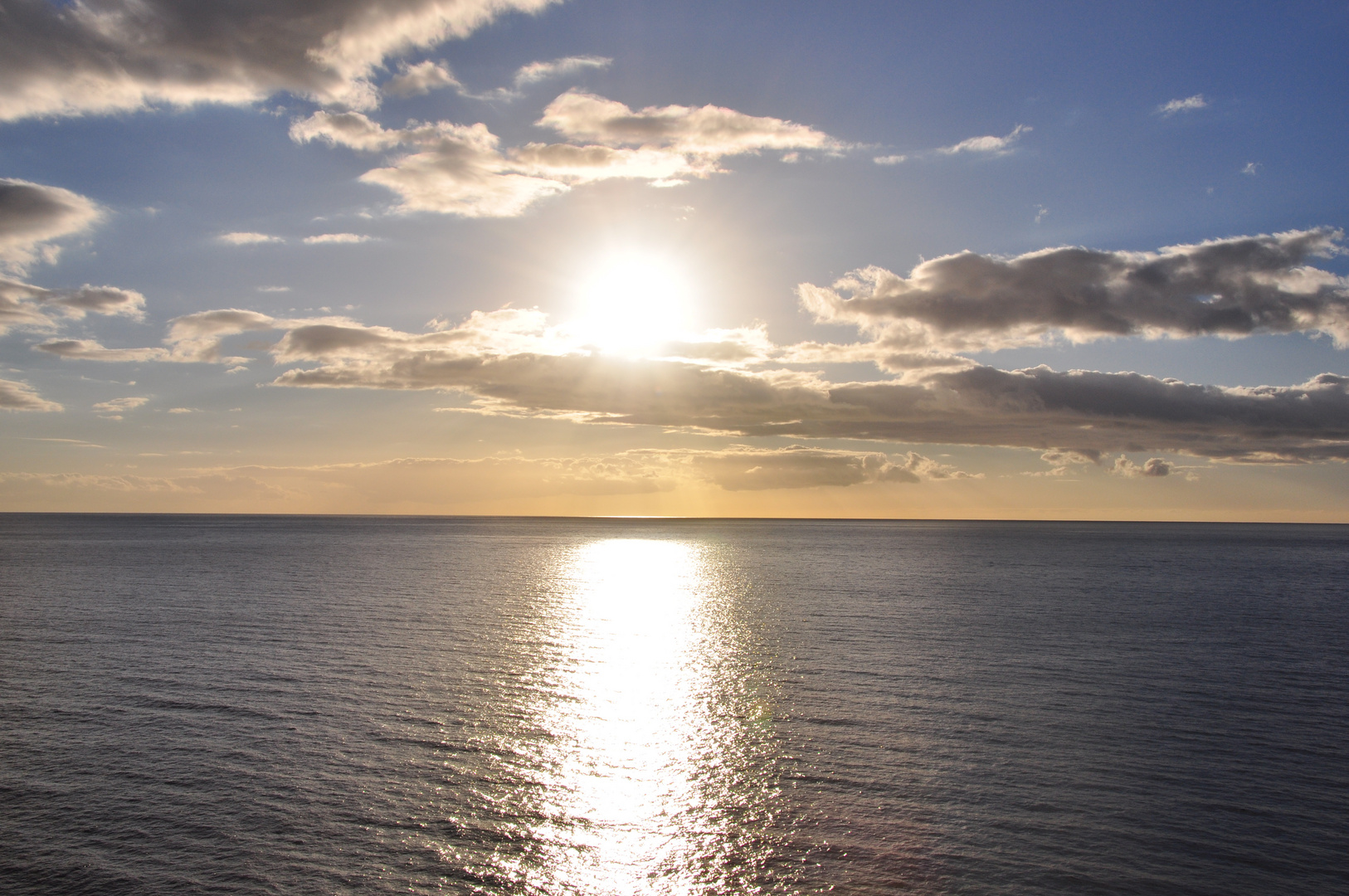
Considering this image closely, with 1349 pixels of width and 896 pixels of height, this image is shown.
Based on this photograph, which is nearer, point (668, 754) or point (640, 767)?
point (640, 767)

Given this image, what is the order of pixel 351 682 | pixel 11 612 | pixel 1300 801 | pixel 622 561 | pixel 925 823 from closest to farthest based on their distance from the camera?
1. pixel 925 823
2. pixel 1300 801
3. pixel 351 682
4. pixel 11 612
5. pixel 622 561

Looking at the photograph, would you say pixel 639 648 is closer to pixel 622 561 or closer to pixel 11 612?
pixel 11 612

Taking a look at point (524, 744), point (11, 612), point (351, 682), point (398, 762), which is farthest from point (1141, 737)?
point (11, 612)

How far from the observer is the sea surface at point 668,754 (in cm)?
2327

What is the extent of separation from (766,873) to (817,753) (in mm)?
10416

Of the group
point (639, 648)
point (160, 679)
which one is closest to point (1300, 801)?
point (639, 648)

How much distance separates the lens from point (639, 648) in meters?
59.6

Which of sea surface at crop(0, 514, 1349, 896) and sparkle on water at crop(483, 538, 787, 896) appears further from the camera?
sparkle on water at crop(483, 538, 787, 896)

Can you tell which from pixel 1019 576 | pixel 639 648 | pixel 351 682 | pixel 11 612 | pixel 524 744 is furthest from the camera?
pixel 1019 576

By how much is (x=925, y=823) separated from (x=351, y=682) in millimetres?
33241

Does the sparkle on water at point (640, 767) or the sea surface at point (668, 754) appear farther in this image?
the sparkle on water at point (640, 767)

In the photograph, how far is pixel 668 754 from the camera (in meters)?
33.5

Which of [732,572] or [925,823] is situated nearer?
[925,823]

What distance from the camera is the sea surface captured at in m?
23.3
